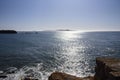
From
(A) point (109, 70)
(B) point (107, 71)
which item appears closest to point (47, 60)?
(B) point (107, 71)

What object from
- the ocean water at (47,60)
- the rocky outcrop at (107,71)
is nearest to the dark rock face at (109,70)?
the rocky outcrop at (107,71)

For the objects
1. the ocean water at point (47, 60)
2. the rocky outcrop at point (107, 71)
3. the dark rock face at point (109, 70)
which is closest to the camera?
the dark rock face at point (109, 70)

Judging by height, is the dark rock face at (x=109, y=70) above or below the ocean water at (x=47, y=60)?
above

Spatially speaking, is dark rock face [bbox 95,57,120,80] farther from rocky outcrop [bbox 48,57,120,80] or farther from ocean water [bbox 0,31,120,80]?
ocean water [bbox 0,31,120,80]

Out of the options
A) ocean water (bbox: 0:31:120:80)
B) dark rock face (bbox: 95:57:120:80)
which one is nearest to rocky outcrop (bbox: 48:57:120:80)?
dark rock face (bbox: 95:57:120:80)

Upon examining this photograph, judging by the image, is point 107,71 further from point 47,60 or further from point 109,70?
Answer: point 47,60

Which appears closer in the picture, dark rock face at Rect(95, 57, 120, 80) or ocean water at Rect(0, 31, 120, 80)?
dark rock face at Rect(95, 57, 120, 80)

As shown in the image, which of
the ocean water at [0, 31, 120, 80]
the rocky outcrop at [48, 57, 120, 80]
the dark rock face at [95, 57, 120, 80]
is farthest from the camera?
the ocean water at [0, 31, 120, 80]

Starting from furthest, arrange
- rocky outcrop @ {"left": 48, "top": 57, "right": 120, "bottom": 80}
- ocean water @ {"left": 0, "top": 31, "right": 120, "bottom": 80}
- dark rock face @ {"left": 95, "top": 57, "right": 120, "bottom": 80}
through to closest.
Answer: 1. ocean water @ {"left": 0, "top": 31, "right": 120, "bottom": 80}
2. rocky outcrop @ {"left": 48, "top": 57, "right": 120, "bottom": 80}
3. dark rock face @ {"left": 95, "top": 57, "right": 120, "bottom": 80}

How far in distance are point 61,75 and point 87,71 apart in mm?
16169

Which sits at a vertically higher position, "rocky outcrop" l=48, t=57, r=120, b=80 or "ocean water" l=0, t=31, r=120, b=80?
"rocky outcrop" l=48, t=57, r=120, b=80

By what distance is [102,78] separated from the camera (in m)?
13.2

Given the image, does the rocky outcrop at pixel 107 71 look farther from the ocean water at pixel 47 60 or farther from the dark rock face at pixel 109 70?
the ocean water at pixel 47 60

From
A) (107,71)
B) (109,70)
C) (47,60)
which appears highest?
(109,70)
